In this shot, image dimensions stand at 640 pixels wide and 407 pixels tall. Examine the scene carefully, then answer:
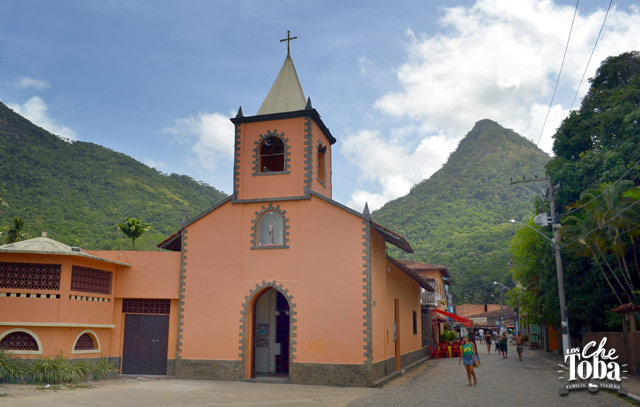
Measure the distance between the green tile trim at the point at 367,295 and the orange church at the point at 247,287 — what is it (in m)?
0.03

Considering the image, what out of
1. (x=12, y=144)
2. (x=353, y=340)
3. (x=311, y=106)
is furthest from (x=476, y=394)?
(x=12, y=144)

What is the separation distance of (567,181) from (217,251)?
1835 cm

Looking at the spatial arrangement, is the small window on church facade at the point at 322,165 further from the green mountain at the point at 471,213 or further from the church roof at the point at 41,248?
the green mountain at the point at 471,213

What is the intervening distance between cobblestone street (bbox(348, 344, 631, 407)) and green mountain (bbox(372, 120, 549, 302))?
131ft

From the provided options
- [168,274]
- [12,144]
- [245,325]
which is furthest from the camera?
[12,144]

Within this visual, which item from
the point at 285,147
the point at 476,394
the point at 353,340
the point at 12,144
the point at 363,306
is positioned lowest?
the point at 476,394

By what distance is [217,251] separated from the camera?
63.4 feet

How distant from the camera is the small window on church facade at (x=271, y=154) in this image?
20250 mm

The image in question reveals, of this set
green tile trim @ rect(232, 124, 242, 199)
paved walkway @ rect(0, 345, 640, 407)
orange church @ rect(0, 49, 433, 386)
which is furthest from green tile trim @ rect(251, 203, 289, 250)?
paved walkway @ rect(0, 345, 640, 407)

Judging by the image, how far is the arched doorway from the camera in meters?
19.9

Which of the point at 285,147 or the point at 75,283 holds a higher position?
the point at 285,147

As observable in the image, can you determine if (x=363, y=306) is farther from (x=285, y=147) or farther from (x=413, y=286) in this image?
(x=413, y=286)

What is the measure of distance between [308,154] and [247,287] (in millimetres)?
5192
